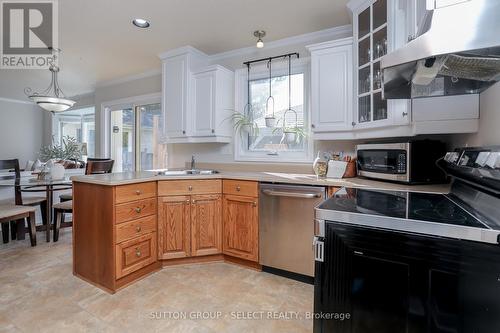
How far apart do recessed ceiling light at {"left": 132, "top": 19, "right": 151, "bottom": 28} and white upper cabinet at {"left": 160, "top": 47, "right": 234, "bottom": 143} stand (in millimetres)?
539

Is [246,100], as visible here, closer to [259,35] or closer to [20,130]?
[259,35]

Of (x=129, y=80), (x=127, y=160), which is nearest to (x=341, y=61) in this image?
(x=129, y=80)

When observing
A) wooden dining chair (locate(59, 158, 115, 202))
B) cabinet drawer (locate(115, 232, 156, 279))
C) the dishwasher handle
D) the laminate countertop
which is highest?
wooden dining chair (locate(59, 158, 115, 202))

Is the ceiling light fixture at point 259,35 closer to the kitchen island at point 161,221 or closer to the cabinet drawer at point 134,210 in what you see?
the kitchen island at point 161,221

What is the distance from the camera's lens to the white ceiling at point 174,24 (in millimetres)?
2219

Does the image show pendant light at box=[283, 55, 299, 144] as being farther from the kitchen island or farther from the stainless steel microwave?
the stainless steel microwave

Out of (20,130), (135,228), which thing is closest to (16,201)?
(135,228)

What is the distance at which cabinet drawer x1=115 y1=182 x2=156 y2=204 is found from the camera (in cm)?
204

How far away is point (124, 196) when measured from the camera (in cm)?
207

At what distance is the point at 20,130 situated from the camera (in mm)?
6543

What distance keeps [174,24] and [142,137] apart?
90.1 inches

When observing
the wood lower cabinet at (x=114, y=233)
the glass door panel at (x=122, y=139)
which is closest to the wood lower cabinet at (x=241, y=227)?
the wood lower cabinet at (x=114, y=233)
